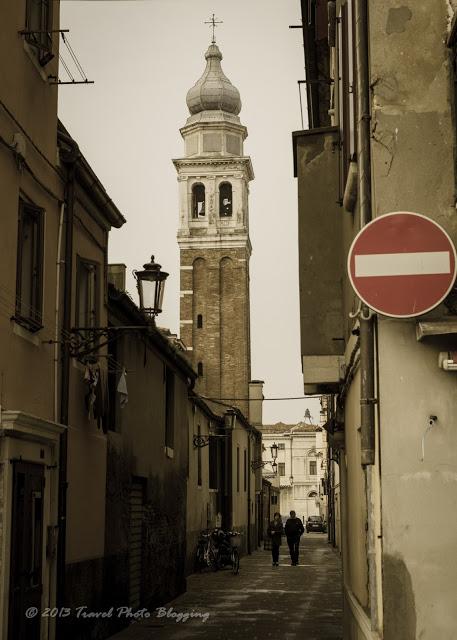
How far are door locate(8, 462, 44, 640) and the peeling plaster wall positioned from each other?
4.75 metres

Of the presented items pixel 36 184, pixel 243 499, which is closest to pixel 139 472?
pixel 36 184

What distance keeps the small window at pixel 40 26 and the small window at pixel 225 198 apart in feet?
217

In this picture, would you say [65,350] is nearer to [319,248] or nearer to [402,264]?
[319,248]

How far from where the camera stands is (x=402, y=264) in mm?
6266

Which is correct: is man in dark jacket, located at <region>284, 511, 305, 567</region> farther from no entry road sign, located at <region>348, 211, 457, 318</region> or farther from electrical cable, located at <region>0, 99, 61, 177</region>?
no entry road sign, located at <region>348, 211, 457, 318</region>

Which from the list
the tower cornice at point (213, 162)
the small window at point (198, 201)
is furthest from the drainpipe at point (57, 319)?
the tower cornice at point (213, 162)

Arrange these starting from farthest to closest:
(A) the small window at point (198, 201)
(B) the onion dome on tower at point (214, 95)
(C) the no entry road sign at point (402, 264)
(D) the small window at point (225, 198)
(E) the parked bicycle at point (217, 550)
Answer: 1. (B) the onion dome on tower at point (214, 95)
2. (D) the small window at point (225, 198)
3. (A) the small window at point (198, 201)
4. (E) the parked bicycle at point (217, 550)
5. (C) the no entry road sign at point (402, 264)

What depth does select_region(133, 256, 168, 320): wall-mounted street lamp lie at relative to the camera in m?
12.5

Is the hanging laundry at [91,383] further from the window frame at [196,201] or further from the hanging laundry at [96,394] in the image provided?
the window frame at [196,201]

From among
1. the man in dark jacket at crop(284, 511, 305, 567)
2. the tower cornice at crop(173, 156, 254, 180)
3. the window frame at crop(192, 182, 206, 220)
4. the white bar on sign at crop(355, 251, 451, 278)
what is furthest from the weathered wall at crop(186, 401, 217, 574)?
the tower cornice at crop(173, 156, 254, 180)

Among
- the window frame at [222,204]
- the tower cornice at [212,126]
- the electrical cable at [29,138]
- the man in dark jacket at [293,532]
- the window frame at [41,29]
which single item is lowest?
the man in dark jacket at [293,532]

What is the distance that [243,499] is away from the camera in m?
43.2

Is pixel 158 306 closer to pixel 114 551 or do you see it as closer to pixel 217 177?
pixel 114 551

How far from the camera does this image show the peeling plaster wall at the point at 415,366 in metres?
6.24
